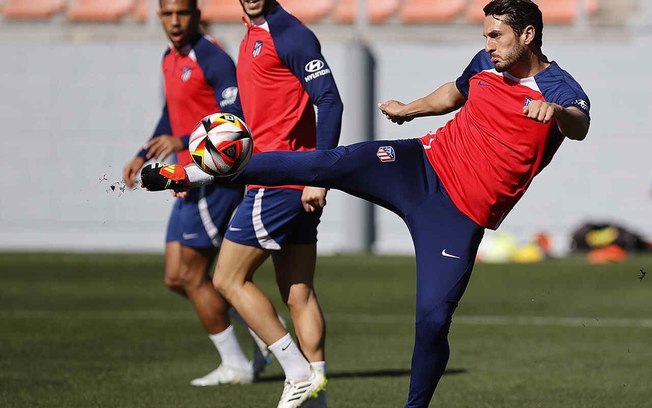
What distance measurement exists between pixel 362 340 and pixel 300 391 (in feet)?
13.2

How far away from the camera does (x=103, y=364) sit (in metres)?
9.27

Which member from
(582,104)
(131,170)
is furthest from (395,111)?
(131,170)

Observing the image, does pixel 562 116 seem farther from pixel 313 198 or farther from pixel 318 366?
pixel 318 366

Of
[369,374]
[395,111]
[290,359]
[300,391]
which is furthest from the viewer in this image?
[369,374]

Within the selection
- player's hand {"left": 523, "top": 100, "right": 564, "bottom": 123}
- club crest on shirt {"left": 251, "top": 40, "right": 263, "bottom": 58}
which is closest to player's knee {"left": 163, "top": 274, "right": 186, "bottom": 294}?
club crest on shirt {"left": 251, "top": 40, "right": 263, "bottom": 58}

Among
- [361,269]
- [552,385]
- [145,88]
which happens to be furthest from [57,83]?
[552,385]

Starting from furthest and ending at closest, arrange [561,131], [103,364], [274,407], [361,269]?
[361,269] < [103,364] < [274,407] < [561,131]

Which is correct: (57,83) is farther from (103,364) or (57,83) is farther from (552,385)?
(552,385)

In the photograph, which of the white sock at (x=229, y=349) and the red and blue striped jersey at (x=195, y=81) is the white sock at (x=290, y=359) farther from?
the red and blue striped jersey at (x=195, y=81)

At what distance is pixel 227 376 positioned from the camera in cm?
855

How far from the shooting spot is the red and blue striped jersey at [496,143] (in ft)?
19.2

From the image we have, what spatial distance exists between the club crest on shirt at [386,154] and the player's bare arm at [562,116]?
2.80 feet

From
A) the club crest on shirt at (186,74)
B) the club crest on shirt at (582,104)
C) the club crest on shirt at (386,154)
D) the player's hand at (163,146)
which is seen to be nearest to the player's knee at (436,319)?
the club crest on shirt at (386,154)

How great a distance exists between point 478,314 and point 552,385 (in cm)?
459
